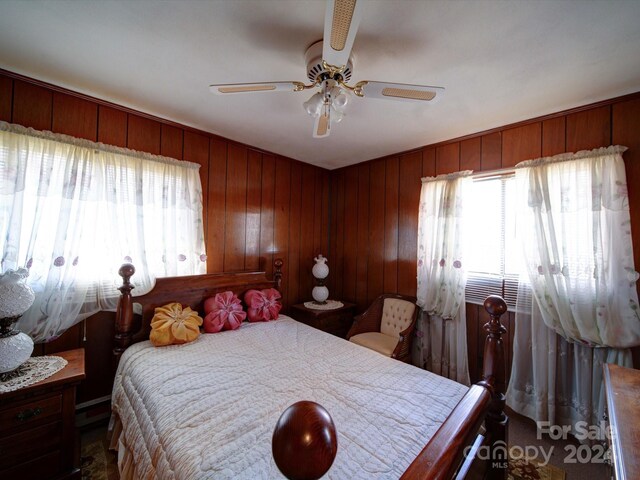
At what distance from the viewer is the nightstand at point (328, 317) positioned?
2990 mm

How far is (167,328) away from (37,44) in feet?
6.11

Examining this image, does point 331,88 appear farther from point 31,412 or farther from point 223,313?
point 31,412

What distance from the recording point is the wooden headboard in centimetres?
193

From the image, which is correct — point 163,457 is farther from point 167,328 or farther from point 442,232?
point 442,232

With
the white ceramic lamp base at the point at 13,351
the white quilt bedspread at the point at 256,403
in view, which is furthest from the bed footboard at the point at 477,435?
the white ceramic lamp base at the point at 13,351

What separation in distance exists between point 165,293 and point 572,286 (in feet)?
10.6

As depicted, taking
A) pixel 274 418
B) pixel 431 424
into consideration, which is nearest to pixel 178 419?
pixel 274 418

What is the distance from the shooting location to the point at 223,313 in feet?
7.56

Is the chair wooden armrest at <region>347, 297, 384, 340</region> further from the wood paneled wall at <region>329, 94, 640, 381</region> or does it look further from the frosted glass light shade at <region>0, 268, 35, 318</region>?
the frosted glass light shade at <region>0, 268, 35, 318</region>

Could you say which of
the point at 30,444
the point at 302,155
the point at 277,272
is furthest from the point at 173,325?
the point at 302,155

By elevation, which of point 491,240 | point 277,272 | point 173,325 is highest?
point 491,240

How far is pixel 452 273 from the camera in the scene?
99.7 inches

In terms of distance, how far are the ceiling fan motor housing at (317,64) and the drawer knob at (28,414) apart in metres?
2.34

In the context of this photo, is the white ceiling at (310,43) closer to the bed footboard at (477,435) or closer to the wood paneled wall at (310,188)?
the wood paneled wall at (310,188)
